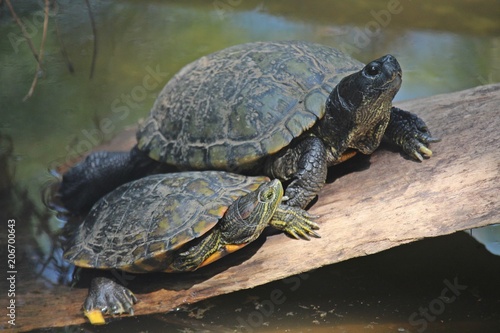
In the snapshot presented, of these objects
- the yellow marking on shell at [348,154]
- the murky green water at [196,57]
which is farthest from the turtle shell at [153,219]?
the yellow marking on shell at [348,154]

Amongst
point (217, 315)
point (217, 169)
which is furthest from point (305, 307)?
point (217, 169)

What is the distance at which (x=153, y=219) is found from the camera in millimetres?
3734

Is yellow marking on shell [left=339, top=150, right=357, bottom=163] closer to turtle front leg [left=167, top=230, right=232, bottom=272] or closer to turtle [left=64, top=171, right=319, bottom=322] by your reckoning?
turtle [left=64, top=171, right=319, bottom=322]

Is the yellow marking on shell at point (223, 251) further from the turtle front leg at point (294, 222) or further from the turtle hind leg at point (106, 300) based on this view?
the turtle hind leg at point (106, 300)

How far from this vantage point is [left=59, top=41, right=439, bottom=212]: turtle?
12.8ft

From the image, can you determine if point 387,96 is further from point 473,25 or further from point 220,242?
point 473,25

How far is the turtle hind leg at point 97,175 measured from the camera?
5.00 m

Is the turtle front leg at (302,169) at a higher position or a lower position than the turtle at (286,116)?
lower

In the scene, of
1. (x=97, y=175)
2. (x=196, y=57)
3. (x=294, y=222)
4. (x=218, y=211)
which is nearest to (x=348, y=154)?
(x=294, y=222)

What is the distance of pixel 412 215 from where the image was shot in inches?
137

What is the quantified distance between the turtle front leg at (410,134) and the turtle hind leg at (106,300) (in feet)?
6.98

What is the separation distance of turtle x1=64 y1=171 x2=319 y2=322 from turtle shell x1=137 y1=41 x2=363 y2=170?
1.12 feet

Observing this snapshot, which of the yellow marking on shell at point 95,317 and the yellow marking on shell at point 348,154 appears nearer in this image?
the yellow marking on shell at point 95,317

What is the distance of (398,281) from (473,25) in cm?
489
